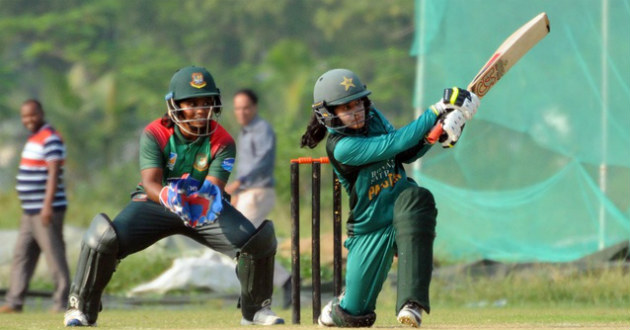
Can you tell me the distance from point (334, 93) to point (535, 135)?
236 inches

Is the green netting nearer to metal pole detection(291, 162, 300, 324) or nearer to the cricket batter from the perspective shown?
metal pole detection(291, 162, 300, 324)

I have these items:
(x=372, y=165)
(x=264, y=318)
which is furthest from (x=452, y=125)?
(x=264, y=318)

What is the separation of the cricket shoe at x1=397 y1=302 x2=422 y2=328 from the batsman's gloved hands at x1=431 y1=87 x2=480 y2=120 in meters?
1.04

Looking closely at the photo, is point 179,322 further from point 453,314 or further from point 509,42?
point 509,42

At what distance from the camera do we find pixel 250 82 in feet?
115

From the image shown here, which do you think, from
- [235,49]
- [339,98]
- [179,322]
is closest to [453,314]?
[179,322]

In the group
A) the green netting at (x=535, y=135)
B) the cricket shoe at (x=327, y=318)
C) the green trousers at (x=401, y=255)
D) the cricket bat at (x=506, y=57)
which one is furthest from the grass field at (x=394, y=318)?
the green netting at (x=535, y=135)

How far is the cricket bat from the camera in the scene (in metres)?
7.52

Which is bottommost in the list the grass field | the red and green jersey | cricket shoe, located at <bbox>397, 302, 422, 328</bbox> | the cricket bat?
the grass field

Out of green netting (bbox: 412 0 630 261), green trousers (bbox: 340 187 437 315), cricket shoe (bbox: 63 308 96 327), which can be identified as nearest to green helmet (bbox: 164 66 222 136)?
green trousers (bbox: 340 187 437 315)

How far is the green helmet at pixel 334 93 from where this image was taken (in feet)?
23.3

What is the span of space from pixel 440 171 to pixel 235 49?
2594 cm

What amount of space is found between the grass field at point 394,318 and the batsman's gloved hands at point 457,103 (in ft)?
3.98

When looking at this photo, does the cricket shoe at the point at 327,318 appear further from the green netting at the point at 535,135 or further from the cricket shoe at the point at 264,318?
the green netting at the point at 535,135
